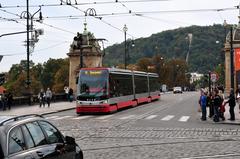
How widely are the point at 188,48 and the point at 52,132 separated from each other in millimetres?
159440

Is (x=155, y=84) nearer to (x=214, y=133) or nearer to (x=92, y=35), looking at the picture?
(x=92, y=35)

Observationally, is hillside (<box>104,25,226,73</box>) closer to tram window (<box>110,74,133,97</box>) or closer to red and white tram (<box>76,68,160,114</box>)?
tram window (<box>110,74,133,97</box>)

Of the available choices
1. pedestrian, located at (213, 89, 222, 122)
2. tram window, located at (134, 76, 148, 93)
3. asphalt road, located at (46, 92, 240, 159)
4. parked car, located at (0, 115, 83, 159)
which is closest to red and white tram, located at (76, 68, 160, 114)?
tram window, located at (134, 76, 148, 93)

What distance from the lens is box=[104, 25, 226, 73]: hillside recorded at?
15000 cm

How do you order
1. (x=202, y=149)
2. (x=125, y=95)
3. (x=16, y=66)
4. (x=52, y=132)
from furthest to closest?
(x=16, y=66) < (x=125, y=95) < (x=202, y=149) < (x=52, y=132)

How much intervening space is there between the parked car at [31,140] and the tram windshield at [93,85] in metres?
27.2

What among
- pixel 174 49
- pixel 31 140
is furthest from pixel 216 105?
pixel 174 49

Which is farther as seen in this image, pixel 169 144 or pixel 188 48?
pixel 188 48

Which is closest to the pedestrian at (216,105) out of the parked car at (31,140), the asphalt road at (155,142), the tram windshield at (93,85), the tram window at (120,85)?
the asphalt road at (155,142)

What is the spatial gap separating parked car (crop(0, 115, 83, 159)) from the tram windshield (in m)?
27.2

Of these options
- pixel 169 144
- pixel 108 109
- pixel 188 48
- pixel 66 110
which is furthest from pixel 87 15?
pixel 188 48

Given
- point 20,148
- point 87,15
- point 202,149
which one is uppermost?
point 87,15

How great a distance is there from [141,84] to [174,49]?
126022mm

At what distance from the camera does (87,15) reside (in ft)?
118
